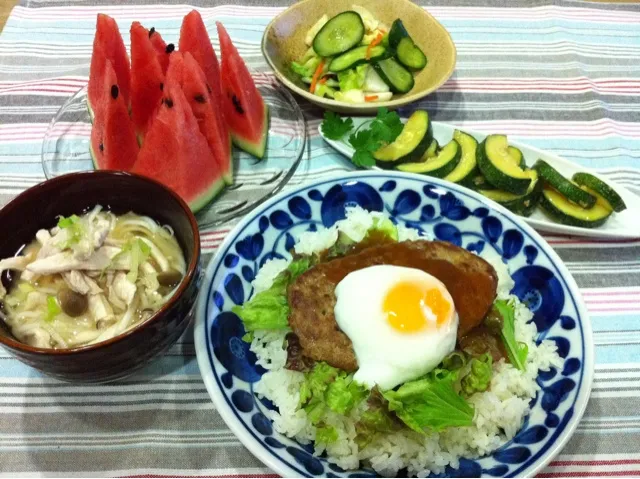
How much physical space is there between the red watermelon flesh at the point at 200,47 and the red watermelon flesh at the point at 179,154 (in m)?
0.46

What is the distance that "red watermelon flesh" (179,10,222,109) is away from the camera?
333 cm

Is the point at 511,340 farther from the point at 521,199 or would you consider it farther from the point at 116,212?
the point at 116,212

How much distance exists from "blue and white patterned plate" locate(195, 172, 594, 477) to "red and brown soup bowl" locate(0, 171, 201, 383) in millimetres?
199

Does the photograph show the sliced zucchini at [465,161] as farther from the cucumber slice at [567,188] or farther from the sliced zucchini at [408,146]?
the cucumber slice at [567,188]

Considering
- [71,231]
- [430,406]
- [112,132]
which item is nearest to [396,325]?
[430,406]

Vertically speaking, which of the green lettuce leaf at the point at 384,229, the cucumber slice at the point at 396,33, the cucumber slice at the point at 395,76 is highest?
the cucumber slice at the point at 396,33

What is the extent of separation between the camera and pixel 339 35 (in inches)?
151

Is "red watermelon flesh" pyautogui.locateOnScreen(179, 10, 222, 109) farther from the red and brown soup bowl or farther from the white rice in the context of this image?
the white rice

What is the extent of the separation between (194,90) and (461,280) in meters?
1.85

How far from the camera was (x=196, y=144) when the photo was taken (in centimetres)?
295

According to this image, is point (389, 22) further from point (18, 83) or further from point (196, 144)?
point (18, 83)

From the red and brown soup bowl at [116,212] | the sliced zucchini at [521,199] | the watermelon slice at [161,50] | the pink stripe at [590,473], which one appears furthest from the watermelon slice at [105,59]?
the pink stripe at [590,473]

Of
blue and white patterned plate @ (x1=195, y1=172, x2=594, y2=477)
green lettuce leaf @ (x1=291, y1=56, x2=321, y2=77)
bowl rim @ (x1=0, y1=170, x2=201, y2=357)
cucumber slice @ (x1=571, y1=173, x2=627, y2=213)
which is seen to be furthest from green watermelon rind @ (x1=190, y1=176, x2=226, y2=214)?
cucumber slice @ (x1=571, y1=173, x2=627, y2=213)

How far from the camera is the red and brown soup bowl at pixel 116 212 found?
1849 mm
